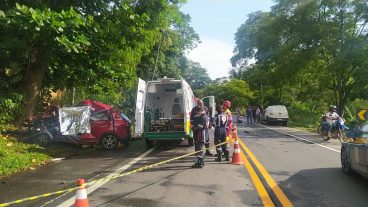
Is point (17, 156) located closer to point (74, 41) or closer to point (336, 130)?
point (74, 41)

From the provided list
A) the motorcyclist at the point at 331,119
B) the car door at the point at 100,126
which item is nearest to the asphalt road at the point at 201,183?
the car door at the point at 100,126

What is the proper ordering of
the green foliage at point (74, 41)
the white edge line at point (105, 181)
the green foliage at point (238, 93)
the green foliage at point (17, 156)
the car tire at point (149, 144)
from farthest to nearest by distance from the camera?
1. the green foliage at point (238, 93)
2. the car tire at point (149, 144)
3. the green foliage at point (74, 41)
4. the green foliage at point (17, 156)
5. the white edge line at point (105, 181)

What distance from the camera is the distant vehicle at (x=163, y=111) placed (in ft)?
50.3

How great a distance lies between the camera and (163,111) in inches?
733

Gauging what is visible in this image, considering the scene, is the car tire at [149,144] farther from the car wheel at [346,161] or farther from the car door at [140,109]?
the car wheel at [346,161]

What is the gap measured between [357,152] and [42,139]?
33.6ft

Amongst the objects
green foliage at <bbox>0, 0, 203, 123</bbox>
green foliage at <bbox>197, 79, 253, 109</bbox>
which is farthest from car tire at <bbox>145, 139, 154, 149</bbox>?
green foliage at <bbox>197, 79, 253, 109</bbox>

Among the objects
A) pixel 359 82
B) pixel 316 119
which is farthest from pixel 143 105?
pixel 316 119

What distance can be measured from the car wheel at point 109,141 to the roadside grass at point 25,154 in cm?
43

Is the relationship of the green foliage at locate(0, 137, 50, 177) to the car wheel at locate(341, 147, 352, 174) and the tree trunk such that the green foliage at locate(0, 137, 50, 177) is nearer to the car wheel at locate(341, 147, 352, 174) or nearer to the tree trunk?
the tree trunk

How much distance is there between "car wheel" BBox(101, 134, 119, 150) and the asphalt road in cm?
216

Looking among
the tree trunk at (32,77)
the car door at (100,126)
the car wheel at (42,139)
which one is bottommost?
the car wheel at (42,139)

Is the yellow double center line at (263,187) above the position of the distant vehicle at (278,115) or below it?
below

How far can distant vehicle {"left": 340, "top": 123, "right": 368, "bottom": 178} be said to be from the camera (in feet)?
28.0
